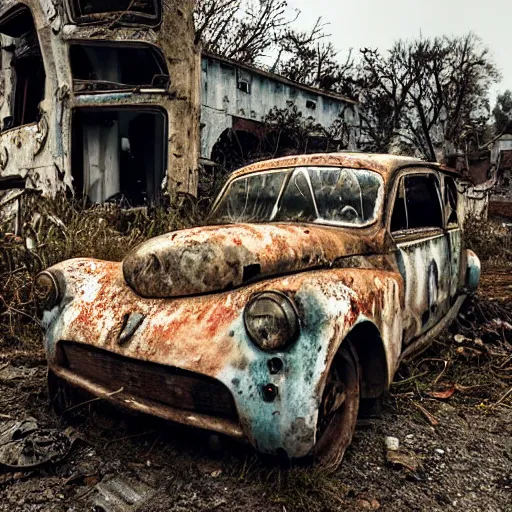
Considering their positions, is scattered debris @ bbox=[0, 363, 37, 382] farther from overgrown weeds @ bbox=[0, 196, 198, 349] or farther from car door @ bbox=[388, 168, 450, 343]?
car door @ bbox=[388, 168, 450, 343]

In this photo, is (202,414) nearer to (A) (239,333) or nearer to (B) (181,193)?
(A) (239,333)

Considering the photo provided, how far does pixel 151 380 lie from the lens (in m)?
2.27

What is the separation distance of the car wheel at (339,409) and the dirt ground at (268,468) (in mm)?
94

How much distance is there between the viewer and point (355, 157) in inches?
131

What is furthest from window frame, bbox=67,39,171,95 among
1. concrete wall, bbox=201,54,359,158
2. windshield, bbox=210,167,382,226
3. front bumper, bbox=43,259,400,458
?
front bumper, bbox=43,259,400,458

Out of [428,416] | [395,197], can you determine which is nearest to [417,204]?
[395,197]

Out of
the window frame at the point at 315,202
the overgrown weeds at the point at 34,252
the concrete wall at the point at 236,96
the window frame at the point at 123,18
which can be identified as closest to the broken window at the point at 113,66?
the window frame at the point at 123,18

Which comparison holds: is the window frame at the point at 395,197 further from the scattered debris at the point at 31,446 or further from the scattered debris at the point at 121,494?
the scattered debris at the point at 31,446

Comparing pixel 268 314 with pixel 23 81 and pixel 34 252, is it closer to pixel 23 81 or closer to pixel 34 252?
pixel 34 252

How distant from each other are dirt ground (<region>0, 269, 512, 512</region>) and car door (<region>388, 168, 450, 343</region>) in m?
0.53

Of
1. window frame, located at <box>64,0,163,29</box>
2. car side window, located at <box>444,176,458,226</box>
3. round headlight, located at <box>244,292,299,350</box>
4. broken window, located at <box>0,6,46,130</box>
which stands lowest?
round headlight, located at <box>244,292,299,350</box>

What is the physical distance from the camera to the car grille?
210 cm

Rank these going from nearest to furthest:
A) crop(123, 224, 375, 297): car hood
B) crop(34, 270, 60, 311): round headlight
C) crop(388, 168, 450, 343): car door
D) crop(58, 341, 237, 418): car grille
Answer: crop(58, 341, 237, 418): car grille < crop(123, 224, 375, 297): car hood < crop(34, 270, 60, 311): round headlight < crop(388, 168, 450, 343): car door

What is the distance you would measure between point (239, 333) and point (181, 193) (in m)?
7.70
